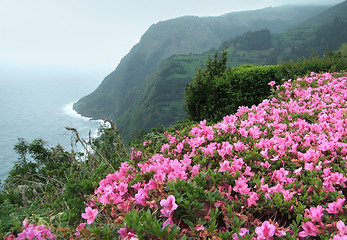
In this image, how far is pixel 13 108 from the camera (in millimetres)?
152750

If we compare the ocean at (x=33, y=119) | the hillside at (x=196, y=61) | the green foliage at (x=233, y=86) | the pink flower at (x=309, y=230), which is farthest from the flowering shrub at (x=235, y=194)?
the hillside at (x=196, y=61)

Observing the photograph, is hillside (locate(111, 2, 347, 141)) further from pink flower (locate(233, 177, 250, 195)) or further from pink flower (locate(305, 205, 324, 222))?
pink flower (locate(305, 205, 324, 222))

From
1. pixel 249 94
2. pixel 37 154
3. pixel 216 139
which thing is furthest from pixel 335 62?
pixel 37 154

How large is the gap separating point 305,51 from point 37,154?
130193 mm

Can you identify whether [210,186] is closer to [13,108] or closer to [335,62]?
[335,62]

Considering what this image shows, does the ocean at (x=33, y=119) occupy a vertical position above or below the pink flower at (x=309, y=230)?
below

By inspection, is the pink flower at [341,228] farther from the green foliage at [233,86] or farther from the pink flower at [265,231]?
the green foliage at [233,86]

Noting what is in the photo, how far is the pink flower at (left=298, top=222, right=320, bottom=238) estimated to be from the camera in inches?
A: 55.0

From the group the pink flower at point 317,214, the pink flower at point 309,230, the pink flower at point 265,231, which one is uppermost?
the pink flower at point 265,231

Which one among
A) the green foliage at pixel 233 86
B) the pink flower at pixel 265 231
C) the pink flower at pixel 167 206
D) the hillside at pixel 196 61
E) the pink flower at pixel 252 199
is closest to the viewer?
the pink flower at pixel 265 231

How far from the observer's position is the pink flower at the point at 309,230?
1.40 meters

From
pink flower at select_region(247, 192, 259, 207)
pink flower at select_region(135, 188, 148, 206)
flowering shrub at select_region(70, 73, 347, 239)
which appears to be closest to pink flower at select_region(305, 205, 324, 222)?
flowering shrub at select_region(70, 73, 347, 239)

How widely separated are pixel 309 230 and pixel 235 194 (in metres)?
0.55

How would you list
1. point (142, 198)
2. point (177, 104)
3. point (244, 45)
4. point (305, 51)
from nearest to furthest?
point (142, 198) → point (177, 104) → point (305, 51) → point (244, 45)
